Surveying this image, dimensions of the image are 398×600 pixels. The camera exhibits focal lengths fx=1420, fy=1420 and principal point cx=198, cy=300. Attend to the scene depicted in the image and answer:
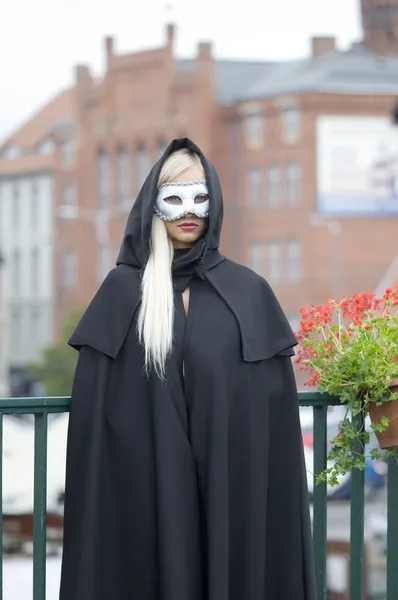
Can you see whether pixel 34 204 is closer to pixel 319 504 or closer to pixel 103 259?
pixel 103 259

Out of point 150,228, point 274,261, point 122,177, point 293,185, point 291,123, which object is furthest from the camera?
point 122,177

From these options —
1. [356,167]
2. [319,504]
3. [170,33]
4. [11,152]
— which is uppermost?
[170,33]

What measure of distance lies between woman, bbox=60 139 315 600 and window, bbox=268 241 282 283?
6541cm

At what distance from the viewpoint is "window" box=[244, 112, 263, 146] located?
241 ft

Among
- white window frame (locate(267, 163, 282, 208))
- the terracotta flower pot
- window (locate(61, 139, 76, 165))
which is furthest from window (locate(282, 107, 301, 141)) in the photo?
the terracotta flower pot

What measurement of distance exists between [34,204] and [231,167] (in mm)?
15594

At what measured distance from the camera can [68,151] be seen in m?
83.3

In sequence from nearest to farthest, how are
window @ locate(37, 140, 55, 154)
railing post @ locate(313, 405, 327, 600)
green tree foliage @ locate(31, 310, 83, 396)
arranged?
railing post @ locate(313, 405, 327, 600)
green tree foliage @ locate(31, 310, 83, 396)
window @ locate(37, 140, 55, 154)

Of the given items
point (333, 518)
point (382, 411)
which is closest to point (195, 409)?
point (382, 411)

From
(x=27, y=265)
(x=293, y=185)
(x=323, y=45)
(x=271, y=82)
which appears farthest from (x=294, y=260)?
(x=27, y=265)

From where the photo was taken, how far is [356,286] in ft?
231

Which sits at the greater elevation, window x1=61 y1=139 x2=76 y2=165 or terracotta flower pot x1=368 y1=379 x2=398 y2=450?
window x1=61 y1=139 x2=76 y2=165

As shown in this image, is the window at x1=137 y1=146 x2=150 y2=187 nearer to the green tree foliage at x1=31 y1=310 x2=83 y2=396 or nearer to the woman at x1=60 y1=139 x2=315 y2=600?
the green tree foliage at x1=31 y1=310 x2=83 y2=396

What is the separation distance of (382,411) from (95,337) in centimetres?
92
